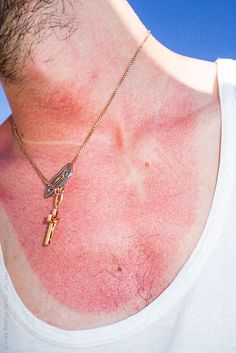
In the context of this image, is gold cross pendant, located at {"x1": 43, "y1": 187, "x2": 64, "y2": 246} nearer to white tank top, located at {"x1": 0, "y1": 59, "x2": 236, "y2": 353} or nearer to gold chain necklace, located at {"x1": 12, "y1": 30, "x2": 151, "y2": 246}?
gold chain necklace, located at {"x1": 12, "y1": 30, "x2": 151, "y2": 246}

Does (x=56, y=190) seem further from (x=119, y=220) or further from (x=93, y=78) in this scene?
(x=93, y=78)

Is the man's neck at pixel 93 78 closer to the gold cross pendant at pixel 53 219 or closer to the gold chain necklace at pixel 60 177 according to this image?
the gold chain necklace at pixel 60 177

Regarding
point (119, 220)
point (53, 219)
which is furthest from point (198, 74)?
point (53, 219)

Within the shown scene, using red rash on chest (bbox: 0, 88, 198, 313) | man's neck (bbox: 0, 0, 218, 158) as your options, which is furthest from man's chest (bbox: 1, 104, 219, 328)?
man's neck (bbox: 0, 0, 218, 158)

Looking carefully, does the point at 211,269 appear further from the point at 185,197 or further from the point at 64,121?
the point at 64,121

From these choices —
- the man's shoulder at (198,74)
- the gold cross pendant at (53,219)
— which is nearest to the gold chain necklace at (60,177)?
the gold cross pendant at (53,219)

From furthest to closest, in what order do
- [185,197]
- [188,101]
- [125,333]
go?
[188,101] → [185,197] → [125,333]

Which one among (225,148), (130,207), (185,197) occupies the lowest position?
(130,207)

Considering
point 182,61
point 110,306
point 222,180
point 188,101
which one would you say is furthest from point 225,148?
point 110,306
